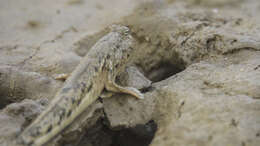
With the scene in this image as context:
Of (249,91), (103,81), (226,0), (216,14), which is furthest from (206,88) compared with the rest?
(226,0)

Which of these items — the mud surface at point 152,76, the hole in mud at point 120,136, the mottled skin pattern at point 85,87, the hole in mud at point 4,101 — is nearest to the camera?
the mottled skin pattern at point 85,87

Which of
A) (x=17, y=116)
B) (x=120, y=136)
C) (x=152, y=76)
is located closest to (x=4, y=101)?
(x=17, y=116)

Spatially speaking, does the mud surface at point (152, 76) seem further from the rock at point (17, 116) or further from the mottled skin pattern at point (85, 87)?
the mottled skin pattern at point (85, 87)

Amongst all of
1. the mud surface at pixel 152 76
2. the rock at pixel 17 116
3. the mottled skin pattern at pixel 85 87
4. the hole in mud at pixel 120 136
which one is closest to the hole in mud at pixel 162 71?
the mud surface at pixel 152 76

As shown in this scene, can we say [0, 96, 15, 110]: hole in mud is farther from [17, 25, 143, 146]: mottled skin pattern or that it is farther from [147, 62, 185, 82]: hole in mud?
[147, 62, 185, 82]: hole in mud

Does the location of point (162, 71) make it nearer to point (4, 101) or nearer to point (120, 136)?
point (120, 136)

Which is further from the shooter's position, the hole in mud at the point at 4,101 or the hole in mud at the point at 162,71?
the hole in mud at the point at 162,71

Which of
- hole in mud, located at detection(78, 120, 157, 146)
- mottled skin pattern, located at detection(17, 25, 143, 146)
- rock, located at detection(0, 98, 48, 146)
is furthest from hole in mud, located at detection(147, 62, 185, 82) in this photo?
rock, located at detection(0, 98, 48, 146)
